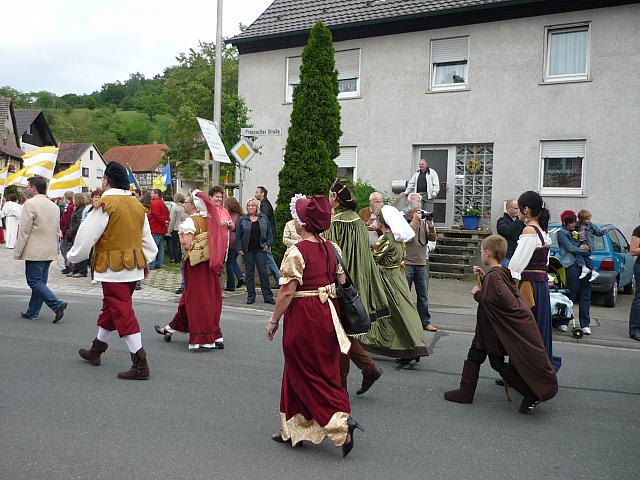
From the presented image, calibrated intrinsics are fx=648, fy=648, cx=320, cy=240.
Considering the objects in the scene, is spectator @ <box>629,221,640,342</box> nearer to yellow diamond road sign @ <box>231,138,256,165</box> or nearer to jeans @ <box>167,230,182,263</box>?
yellow diamond road sign @ <box>231,138,256,165</box>

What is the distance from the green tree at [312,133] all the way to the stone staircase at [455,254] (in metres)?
4.10

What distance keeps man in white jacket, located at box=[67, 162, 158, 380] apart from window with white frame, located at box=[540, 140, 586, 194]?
524 inches

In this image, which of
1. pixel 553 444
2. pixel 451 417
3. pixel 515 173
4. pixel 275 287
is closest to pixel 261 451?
pixel 451 417

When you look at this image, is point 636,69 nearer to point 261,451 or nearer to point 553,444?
point 553,444

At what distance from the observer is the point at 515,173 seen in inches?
688

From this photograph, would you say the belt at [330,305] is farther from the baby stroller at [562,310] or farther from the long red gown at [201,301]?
the baby stroller at [562,310]

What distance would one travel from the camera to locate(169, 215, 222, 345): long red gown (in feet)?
25.3

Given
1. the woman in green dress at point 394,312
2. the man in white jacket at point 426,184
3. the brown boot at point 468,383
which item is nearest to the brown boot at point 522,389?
the brown boot at point 468,383

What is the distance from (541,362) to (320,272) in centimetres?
223

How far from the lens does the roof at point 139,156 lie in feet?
300

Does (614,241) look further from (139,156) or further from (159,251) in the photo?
(139,156)

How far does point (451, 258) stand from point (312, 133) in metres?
5.20

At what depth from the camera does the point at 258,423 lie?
205 inches

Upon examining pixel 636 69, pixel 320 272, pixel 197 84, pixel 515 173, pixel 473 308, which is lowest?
pixel 473 308
